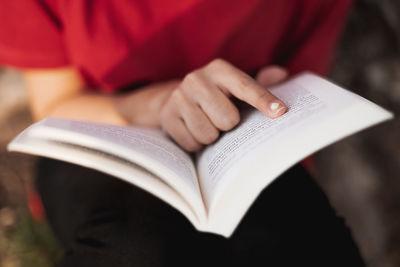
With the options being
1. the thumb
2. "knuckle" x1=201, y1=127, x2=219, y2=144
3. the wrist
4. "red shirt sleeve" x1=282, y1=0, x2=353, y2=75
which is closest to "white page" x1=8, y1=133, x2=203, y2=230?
"knuckle" x1=201, y1=127, x2=219, y2=144

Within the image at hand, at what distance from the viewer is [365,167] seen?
1.07 m

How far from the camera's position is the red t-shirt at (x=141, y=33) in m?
0.65

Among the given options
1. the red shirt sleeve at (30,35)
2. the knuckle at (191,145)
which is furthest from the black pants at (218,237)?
the red shirt sleeve at (30,35)

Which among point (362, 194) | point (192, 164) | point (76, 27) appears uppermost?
point (76, 27)

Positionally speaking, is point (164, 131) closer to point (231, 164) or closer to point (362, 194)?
point (231, 164)

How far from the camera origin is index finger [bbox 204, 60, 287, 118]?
44 centimetres

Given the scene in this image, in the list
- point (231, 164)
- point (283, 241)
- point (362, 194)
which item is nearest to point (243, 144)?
point (231, 164)

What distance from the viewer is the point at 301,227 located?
52cm

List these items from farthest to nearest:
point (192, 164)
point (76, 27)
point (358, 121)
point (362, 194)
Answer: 1. point (362, 194)
2. point (76, 27)
3. point (192, 164)
4. point (358, 121)

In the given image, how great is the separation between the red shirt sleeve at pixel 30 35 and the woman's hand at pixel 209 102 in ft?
1.03

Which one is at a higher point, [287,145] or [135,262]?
[287,145]

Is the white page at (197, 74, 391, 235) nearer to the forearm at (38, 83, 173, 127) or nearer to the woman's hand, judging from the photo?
the woman's hand

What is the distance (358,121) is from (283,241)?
0.72ft

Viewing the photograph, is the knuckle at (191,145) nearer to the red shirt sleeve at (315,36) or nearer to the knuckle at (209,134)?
the knuckle at (209,134)
